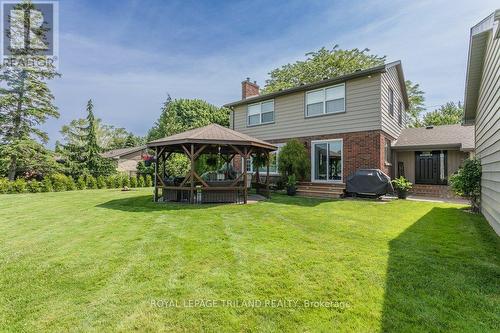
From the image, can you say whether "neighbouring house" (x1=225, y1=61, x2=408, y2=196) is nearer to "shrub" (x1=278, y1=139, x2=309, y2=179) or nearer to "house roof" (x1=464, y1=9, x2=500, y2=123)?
"shrub" (x1=278, y1=139, x2=309, y2=179)

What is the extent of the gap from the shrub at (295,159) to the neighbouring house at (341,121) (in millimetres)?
480

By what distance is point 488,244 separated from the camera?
14.7ft

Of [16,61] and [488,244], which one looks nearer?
[488,244]

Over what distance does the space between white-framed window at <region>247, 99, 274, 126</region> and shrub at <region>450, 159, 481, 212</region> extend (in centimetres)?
930

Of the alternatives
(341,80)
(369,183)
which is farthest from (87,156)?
(369,183)

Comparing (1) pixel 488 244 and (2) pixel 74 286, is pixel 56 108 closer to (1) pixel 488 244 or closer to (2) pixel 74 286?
(2) pixel 74 286

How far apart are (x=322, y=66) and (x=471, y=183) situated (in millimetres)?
20833

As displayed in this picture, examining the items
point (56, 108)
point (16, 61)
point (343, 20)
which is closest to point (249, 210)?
point (343, 20)

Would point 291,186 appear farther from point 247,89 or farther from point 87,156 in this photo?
point 87,156

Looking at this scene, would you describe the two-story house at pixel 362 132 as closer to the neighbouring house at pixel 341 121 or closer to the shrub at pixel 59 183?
the neighbouring house at pixel 341 121

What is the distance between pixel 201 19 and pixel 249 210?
8007 mm

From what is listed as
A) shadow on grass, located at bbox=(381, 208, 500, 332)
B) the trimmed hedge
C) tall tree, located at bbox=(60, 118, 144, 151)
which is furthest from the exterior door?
tall tree, located at bbox=(60, 118, 144, 151)

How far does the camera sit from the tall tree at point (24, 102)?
16812 mm

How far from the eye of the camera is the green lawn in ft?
8.02
